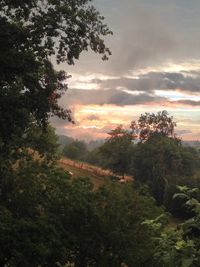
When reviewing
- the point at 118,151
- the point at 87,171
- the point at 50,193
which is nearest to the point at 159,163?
the point at 118,151

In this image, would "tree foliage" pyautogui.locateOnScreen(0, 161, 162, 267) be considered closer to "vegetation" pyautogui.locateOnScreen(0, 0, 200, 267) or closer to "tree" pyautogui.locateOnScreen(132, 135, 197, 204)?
"vegetation" pyautogui.locateOnScreen(0, 0, 200, 267)

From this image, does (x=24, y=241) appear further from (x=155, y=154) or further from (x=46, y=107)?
(x=155, y=154)

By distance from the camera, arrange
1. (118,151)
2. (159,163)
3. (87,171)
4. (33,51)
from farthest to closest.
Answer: (87,171) → (118,151) → (159,163) → (33,51)

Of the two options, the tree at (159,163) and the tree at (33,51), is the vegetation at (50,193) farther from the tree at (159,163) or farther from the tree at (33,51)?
the tree at (159,163)

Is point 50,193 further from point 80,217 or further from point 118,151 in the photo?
point 118,151

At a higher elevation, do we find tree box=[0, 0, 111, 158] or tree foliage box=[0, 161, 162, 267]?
tree box=[0, 0, 111, 158]

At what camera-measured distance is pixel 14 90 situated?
18.8 m

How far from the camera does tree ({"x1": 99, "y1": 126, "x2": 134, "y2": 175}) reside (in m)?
97.2

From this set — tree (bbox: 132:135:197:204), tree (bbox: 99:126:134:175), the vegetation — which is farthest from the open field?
the vegetation

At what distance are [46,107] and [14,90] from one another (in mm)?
1591

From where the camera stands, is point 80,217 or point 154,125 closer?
point 80,217

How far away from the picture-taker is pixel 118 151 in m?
97.6

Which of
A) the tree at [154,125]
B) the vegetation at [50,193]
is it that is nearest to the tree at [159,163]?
the tree at [154,125]

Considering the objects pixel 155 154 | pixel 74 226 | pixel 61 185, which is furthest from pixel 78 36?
pixel 155 154
